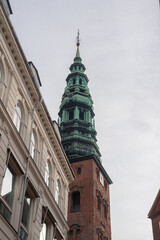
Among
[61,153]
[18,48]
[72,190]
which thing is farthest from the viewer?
[72,190]

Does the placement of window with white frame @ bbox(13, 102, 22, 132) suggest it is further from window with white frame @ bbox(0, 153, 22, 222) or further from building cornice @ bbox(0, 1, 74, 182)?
window with white frame @ bbox(0, 153, 22, 222)

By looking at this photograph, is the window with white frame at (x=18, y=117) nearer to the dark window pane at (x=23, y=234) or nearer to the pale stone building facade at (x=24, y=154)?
the pale stone building facade at (x=24, y=154)

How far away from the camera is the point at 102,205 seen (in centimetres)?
5178

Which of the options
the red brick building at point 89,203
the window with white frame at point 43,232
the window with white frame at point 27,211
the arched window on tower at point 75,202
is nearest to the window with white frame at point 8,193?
Result: the window with white frame at point 27,211

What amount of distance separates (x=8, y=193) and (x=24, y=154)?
272 centimetres

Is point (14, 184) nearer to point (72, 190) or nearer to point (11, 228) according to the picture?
point (11, 228)

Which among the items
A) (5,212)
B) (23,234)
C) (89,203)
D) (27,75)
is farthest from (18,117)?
(89,203)

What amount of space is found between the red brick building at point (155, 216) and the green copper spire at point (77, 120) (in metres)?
20.5

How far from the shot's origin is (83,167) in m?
53.2

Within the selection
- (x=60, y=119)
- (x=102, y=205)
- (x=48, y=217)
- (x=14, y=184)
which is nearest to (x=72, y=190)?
(x=102, y=205)

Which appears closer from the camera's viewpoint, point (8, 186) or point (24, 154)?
point (8, 186)

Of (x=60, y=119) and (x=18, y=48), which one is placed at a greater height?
(x=60, y=119)

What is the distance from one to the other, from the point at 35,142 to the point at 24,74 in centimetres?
406

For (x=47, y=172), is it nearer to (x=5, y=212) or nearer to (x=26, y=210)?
(x=26, y=210)
